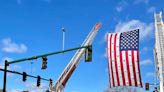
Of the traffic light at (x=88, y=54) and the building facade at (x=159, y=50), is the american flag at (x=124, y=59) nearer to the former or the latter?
the traffic light at (x=88, y=54)

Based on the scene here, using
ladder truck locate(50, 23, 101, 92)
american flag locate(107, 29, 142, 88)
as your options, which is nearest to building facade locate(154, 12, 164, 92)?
ladder truck locate(50, 23, 101, 92)

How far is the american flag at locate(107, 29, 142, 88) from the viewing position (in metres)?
41.5

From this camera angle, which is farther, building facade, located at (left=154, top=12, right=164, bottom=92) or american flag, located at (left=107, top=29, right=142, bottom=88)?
building facade, located at (left=154, top=12, right=164, bottom=92)

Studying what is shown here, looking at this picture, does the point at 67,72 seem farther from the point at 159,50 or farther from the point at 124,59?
the point at 124,59

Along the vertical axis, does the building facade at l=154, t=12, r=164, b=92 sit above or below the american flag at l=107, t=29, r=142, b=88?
above

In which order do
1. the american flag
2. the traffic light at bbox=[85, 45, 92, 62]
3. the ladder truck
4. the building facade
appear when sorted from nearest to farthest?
1. the traffic light at bbox=[85, 45, 92, 62]
2. the american flag
3. the ladder truck
4. the building facade

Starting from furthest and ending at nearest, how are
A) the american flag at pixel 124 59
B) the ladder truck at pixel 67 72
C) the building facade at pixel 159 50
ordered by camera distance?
the building facade at pixel 159 50 < the ladder truck at pixel 67 72 < the american flag at pixel 124 59

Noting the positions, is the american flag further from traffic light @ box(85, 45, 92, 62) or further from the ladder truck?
the ladder truck

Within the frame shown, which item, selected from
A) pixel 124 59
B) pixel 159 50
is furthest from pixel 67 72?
pixel 124 59

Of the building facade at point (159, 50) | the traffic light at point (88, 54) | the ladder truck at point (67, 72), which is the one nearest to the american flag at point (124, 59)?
the traffic light at point (88, 54)

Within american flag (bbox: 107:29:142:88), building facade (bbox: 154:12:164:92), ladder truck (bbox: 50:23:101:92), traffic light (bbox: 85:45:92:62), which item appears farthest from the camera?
building facade (bbox: 154:12:164:92)

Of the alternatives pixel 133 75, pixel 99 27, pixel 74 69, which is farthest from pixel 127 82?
pixel 99 27

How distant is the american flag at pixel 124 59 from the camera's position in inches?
1635

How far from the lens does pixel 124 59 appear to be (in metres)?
41.6
